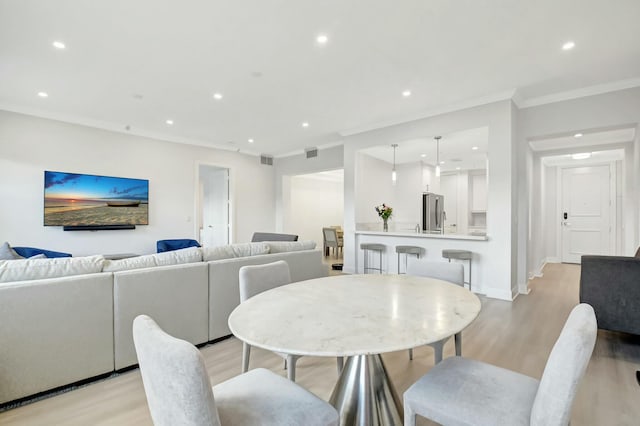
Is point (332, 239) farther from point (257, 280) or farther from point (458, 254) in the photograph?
point (257, 280)

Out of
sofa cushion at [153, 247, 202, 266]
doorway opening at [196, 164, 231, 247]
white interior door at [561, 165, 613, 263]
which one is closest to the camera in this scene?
sofa cushion at [153, 247, 202, 266]

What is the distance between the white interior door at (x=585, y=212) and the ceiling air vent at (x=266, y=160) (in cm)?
719

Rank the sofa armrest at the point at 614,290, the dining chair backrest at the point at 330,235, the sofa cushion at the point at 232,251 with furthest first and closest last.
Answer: the dining chair backrest at the point at 330,235 < the sofa cushion at the point at 232,251 < the sofa armrest at the point at 614,290

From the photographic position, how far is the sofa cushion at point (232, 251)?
288 cm

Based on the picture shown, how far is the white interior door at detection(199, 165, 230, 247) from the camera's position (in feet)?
24.2

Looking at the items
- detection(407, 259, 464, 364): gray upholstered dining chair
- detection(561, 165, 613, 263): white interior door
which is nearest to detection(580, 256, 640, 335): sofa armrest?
detection(407, 259, 464, 364): gray upholstered dining chair

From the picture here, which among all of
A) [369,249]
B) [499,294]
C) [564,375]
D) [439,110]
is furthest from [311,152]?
[564,375]

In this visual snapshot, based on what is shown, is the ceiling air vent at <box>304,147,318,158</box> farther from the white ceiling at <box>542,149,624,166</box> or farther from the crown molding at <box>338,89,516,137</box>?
the white ceiling at <box>542,149,624,166</box>

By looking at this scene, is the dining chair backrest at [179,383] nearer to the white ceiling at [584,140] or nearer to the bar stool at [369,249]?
the bar stool at [369,249]

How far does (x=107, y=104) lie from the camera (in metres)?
4.49

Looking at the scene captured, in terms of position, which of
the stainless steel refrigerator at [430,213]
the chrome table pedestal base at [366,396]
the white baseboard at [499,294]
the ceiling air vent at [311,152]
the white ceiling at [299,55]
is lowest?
the white baseboard at [499,294]

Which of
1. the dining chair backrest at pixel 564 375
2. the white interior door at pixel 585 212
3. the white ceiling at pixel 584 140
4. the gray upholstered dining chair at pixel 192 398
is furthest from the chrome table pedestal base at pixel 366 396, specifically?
the white interior door at pixel 585 212

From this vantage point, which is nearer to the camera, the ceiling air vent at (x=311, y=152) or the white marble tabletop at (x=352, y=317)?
the white marble tabletop at (x=352, y=317)

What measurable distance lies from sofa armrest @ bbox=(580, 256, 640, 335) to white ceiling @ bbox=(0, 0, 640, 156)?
6.90 feet
